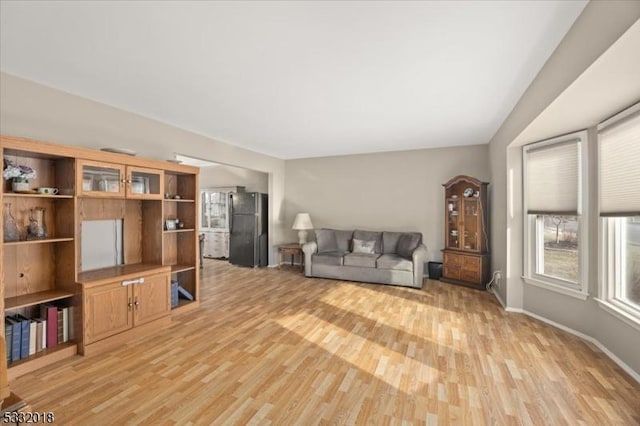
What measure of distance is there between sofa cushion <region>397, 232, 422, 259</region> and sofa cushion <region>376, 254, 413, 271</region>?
26 centimetres

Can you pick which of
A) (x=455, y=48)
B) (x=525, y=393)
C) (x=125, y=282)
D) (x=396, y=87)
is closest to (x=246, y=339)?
(x=125, y=282)

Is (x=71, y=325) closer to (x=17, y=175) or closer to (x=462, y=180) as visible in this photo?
(x=17, y=175)

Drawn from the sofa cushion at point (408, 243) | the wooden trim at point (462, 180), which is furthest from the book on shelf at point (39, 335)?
the wooden trim at point (462, 180)

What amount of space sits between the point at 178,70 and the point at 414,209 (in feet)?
15.7

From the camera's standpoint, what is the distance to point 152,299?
314cm

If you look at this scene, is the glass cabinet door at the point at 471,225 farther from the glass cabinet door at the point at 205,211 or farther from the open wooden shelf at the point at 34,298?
the glass cabinet door at the point at 205,211

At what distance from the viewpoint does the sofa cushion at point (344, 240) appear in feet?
19.5

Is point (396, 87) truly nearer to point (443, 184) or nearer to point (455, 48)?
point (455, 48)

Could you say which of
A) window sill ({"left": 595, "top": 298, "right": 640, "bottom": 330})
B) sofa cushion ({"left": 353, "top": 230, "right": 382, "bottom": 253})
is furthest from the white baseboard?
sofa cushion ({"left": 353, "top": 230, "right": 382, "bottom": 253})

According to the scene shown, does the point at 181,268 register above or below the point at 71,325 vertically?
above

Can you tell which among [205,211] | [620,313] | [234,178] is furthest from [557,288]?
[205,211]

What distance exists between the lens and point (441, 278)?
522 cm

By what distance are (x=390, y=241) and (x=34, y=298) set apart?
16.5 ft

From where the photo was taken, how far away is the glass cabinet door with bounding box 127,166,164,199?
10.1 feet
